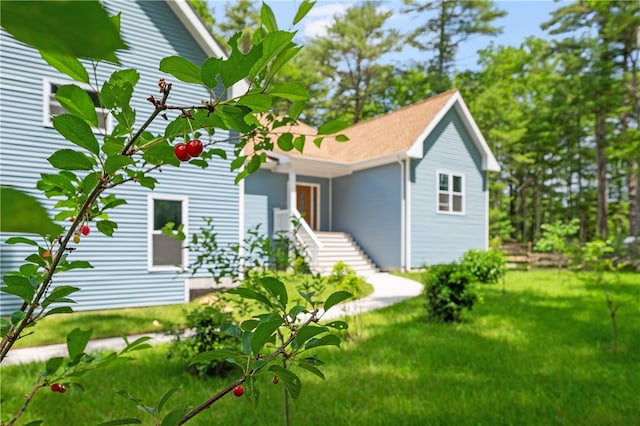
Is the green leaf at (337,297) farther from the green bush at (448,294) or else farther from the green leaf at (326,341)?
the green bush at (448,294)

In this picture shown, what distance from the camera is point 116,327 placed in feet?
21.7

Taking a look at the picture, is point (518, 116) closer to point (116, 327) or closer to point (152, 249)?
point (152, 249)

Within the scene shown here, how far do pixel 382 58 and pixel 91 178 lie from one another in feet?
95.2

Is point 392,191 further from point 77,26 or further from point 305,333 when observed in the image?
point 77,26

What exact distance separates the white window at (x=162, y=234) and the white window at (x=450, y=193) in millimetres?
9500

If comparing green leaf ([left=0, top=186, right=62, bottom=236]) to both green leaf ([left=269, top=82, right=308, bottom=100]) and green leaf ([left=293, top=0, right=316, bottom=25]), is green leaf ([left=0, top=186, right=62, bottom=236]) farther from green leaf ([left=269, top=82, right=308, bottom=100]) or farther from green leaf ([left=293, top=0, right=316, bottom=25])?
green leaf ([left=293, top=0, right=316, bottom=25])

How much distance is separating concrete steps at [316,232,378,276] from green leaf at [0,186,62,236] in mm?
12820

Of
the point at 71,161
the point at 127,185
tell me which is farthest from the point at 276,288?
the point at 127,185

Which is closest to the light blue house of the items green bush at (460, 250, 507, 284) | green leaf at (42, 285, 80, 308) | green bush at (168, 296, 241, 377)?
green bush at (460, 250, 507, 284)

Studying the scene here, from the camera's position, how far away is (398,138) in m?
14.9

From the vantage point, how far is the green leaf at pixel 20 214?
0.27 m

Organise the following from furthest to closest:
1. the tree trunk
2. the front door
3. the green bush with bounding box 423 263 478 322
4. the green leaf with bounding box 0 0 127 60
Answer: the tree trunk, the front door, the green bush with bounding box 423 263 478 322, the green leaf with bounding box 0 0 127 60

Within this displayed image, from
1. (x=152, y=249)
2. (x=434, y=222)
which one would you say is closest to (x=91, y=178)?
(x=152, y=249)

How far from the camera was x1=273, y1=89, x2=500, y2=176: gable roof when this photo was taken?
555 inches
